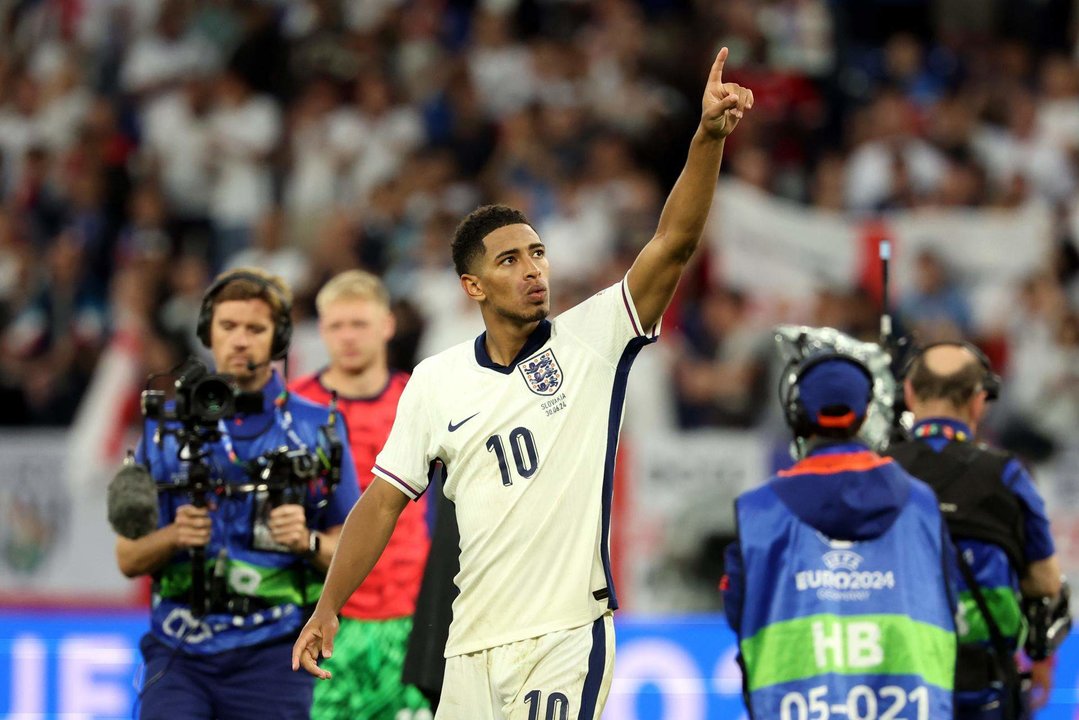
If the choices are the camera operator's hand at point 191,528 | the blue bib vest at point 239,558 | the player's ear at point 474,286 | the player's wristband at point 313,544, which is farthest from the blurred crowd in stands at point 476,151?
the player's ear at point 474,286

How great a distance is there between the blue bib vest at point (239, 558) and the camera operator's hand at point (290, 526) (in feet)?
0.45

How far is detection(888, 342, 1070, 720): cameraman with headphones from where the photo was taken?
6.60 m

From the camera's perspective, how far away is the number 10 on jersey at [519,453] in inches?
219

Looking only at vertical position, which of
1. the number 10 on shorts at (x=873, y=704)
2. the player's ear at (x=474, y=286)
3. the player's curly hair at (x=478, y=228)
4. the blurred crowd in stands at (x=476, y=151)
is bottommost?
the number 10 on shorts at (x=873, y=704)

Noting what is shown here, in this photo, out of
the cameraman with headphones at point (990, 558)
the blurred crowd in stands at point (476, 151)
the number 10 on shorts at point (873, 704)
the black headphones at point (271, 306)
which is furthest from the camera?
the blurred crowd in stands at point (476, 151)

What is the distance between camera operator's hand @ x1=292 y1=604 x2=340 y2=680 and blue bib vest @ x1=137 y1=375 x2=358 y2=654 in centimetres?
98

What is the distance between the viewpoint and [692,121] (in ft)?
51.2

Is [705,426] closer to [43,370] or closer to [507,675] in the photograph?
[43,370]

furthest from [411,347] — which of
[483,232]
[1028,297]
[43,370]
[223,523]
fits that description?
[483,232]

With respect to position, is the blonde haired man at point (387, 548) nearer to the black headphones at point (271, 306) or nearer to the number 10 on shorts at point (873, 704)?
the black headphones at point (271, 306)

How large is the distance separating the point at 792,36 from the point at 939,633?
10.5m

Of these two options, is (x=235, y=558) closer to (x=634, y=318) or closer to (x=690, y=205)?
(x=634, y=318)

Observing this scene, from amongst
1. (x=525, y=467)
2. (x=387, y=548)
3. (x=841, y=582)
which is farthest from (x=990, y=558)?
(x=387, y=548)

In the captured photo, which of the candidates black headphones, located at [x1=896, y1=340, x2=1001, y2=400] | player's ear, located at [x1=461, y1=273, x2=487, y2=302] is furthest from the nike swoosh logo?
black headphones, located at [x1=896, y1=340, x2=1001, y2=400]
